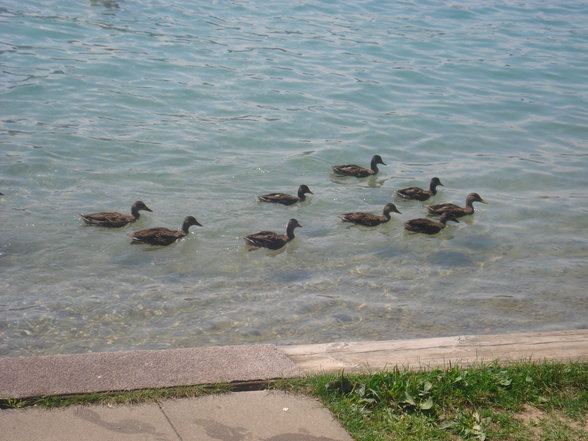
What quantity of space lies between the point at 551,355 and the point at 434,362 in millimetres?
908

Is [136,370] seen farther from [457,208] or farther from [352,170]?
[352,170]

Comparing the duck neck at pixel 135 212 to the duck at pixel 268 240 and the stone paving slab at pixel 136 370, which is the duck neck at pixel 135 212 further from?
the stone paving slab at pixel 136 370

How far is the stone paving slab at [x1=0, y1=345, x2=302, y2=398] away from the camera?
498cm

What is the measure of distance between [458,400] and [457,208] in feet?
23.3

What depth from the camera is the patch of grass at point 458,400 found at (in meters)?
4.88

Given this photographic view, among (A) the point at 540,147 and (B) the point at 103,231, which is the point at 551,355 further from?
(A) the point at 540,147

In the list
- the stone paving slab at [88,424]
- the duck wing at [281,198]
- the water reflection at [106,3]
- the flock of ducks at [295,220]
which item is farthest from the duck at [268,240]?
the water reflection at [106,3]

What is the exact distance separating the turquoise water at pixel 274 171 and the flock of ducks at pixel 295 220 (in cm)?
17

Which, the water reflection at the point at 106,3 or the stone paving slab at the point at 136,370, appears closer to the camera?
the stone paving slab at the point at 136,370

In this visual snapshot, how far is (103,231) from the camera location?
1062 cm

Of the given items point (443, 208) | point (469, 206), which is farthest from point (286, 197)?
point (469, 206)

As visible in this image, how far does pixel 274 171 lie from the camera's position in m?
13.8

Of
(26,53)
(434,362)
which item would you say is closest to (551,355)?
(434,362)

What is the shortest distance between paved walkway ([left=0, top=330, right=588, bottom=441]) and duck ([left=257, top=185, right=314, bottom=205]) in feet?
20.0
